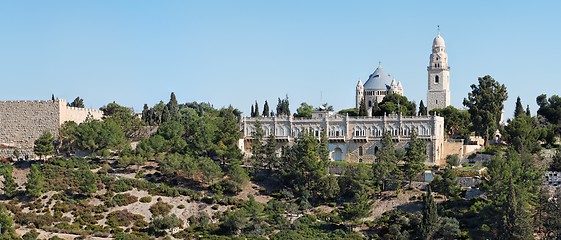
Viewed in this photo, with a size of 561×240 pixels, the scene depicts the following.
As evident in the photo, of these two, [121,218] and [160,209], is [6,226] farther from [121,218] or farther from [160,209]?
[160,209]

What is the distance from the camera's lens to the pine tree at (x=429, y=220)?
52.4 metres

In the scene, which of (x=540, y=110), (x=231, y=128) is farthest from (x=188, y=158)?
(x=540, y=110)

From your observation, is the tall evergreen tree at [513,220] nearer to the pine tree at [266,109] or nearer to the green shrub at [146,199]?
the green shrub at [146,199]

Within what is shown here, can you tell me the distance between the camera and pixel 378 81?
100875 millimetres

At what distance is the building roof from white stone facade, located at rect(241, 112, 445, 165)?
24.1 m

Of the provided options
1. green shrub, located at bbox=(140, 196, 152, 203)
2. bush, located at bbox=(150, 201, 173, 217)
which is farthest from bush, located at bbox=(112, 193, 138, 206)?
bush, located at bbox=(150, 201, 173, 217)

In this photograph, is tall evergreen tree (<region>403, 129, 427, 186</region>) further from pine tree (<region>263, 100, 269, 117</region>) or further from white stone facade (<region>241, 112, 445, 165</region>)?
pine tree (<region>263, 100, 269, 117</region>)

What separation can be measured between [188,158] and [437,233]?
921 inches

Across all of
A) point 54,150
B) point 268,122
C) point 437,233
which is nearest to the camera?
point 437,233

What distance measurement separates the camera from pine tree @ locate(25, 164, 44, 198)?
6019 cm

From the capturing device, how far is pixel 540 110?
290ft

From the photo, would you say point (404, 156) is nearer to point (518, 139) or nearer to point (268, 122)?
point (518, 139)

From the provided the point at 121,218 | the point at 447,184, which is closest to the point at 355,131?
the point at 447,184

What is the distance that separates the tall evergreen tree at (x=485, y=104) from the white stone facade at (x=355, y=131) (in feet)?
18.0
